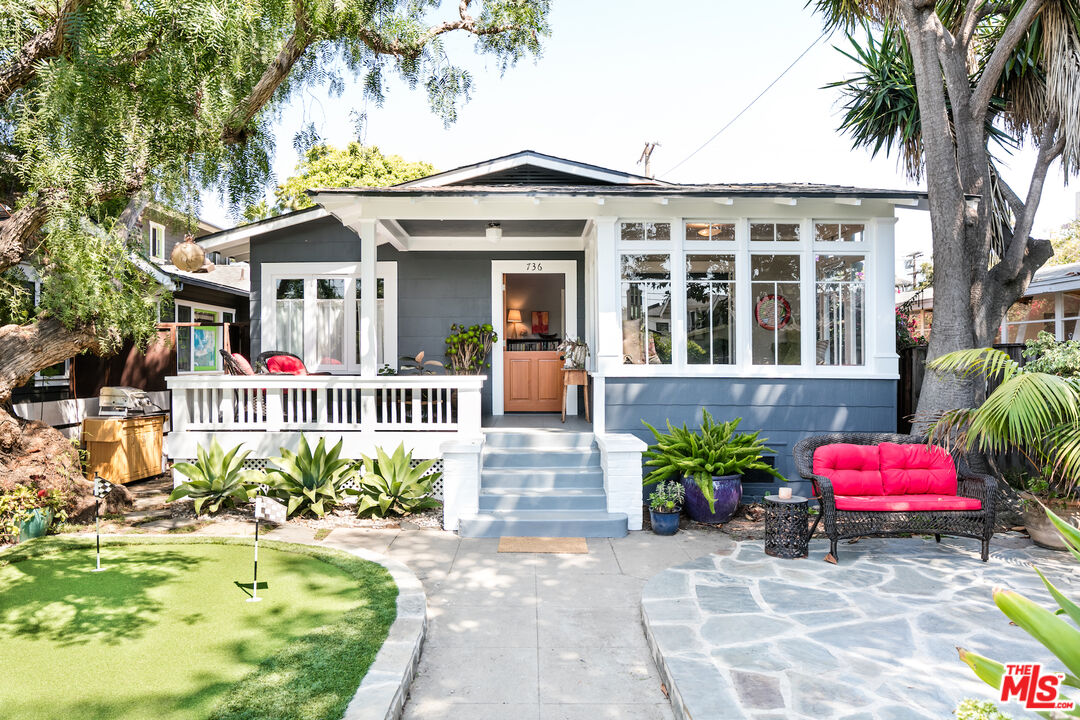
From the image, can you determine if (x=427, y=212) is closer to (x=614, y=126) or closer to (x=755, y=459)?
(x=755, y=459)

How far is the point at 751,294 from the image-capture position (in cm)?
738

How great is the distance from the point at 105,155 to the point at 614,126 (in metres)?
13.1

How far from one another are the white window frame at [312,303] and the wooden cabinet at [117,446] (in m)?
1.94

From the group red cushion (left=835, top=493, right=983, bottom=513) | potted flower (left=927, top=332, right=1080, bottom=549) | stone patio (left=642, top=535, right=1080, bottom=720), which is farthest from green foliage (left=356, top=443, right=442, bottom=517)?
potted flower (left=927, top=332, right=1080, bottom=549)

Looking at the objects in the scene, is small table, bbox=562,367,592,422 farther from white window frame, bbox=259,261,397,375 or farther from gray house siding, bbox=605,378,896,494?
white window frame, bbox=259,261,397,375

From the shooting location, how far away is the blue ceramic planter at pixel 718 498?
650 cm

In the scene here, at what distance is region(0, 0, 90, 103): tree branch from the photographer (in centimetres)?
397

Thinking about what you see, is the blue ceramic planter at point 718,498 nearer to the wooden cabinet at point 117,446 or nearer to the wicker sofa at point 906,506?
the wicker sofa at point 906,506

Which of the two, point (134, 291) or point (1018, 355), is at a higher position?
point (134, 291)

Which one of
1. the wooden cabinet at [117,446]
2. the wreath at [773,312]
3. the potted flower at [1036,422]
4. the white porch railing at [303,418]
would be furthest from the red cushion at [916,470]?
the wooden cabinet at [117,446]

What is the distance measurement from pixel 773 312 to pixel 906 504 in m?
2.74

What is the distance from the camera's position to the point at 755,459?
6.79 m

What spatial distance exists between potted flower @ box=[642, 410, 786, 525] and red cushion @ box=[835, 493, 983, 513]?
4.19 ft

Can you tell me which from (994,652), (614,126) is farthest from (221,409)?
(614,126)
